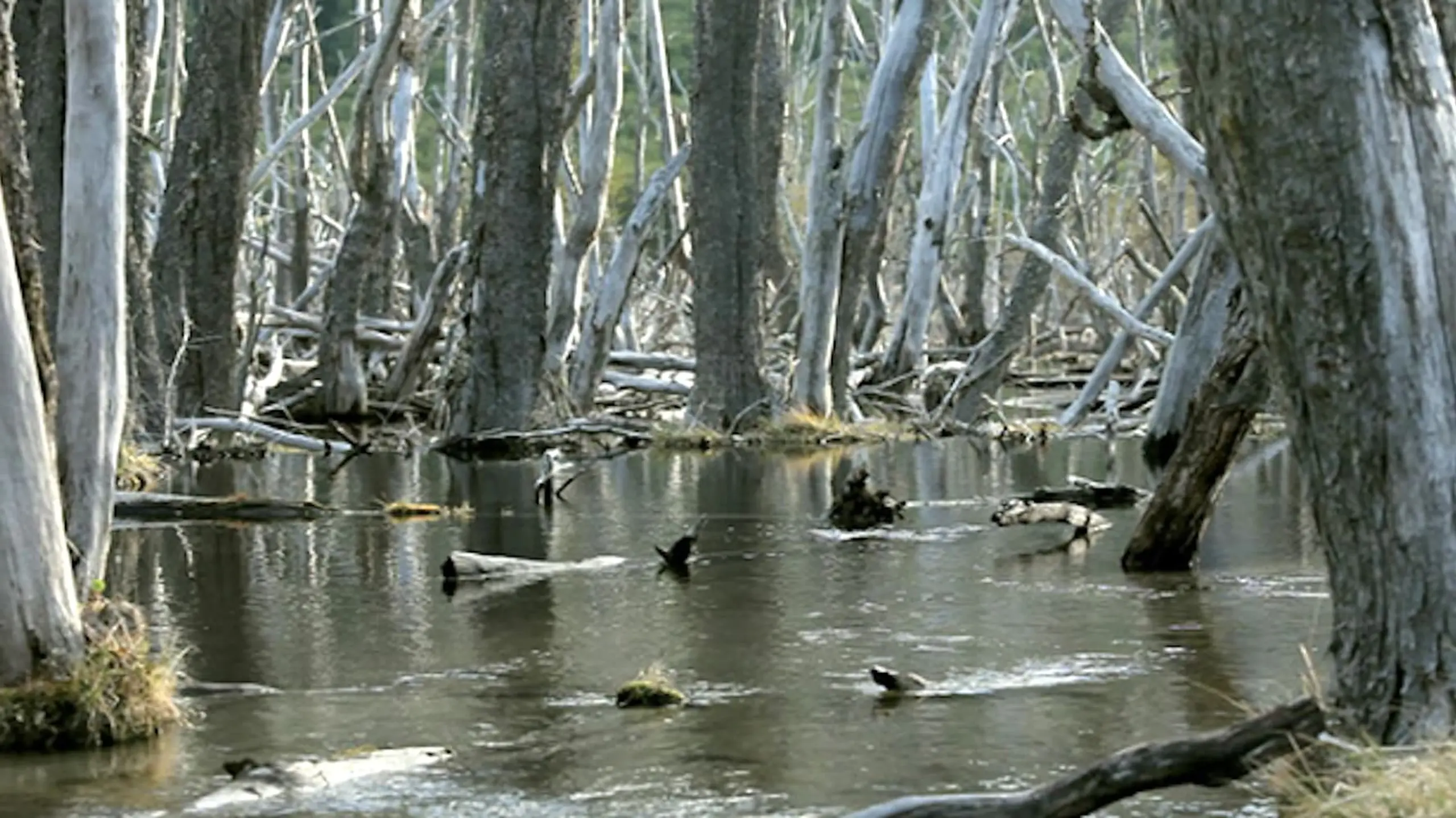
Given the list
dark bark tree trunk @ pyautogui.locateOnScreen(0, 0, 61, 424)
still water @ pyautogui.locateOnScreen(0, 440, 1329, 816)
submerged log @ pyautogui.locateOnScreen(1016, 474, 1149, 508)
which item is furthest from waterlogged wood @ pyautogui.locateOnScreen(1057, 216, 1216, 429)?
dark bark tree trunk @ pyautogui.locateOnScreen(0, 0, 61, 424)

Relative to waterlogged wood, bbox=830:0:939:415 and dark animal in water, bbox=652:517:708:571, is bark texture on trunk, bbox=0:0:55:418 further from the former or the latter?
waterlogged wood, bbox=830:0:939:415

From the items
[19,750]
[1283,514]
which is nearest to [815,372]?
[1283,514]

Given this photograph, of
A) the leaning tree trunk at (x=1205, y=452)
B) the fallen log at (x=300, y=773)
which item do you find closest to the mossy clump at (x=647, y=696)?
the fallen log at (x=300, y=773)

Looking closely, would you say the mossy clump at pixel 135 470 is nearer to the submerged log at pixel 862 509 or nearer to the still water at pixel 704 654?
the still water at pixel 704 654

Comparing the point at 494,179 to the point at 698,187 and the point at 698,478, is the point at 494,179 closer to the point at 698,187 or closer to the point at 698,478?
the point at 698,187

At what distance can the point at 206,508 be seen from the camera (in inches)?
578

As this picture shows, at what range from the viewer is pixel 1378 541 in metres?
5.84

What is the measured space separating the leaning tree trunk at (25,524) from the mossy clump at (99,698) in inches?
3.3

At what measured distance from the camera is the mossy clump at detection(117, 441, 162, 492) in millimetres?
17016

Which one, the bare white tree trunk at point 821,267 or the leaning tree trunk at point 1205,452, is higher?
the bare white tree trunk at point 821,267

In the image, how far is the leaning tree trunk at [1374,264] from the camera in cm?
572

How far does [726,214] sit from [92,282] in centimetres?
1576

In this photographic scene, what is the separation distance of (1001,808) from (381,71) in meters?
20.2

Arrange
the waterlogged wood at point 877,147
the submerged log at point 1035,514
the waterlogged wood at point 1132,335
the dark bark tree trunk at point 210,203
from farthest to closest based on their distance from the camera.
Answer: the waterlogged wood at point 877,147 < the dark bark tree trunk at point 210,203 < the waterlogged wood at point 1132,335 < the submerged log at point 1035,514
